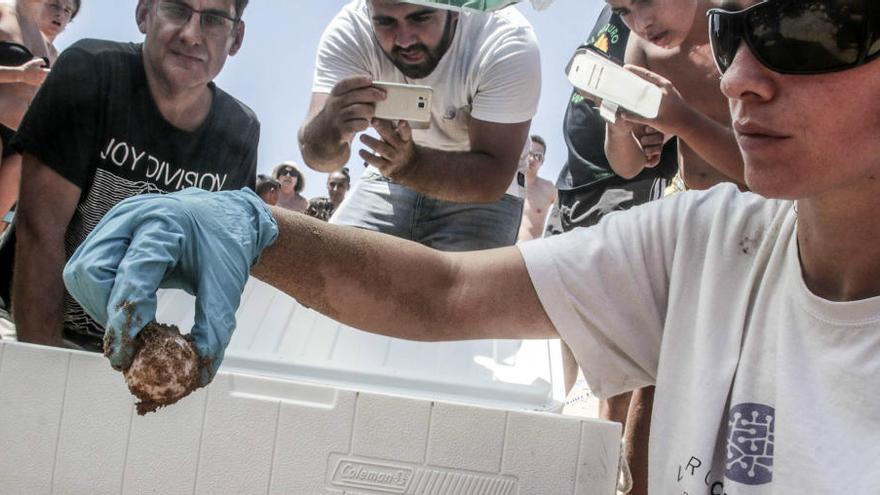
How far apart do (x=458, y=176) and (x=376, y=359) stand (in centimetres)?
98

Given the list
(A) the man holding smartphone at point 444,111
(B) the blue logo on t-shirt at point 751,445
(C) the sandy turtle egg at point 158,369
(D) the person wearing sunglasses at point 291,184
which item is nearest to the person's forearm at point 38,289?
(A) the man holding smartphone at point 444,111

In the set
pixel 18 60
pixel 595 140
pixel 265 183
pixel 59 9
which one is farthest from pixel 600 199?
pixel 265 183

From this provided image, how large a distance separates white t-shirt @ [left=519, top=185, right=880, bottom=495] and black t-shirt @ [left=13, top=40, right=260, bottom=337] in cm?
145

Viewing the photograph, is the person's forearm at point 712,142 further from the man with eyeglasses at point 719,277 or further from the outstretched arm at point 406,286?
the outstretched arm at point 406,286

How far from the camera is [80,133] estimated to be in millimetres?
2367

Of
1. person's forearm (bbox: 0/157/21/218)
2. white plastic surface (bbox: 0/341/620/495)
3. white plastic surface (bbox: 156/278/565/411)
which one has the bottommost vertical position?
white plastic surface (bbox: 0/341/620/495)

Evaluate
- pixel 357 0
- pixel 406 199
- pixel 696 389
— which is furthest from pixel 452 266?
pixel 357 0

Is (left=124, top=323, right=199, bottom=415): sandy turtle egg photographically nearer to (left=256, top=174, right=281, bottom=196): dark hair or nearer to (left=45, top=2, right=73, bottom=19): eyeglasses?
(left=45, top=2, right=73, bottom=19): eyeglasses

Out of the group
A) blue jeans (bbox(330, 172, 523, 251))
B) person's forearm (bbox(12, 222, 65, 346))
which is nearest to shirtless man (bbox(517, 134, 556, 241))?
blue jeans (bbox(330, 172, 523, 251))

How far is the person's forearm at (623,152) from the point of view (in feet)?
8.13

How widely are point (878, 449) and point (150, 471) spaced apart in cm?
103

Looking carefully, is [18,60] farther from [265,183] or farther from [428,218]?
[265,183]

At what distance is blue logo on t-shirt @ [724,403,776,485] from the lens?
43.3 inches

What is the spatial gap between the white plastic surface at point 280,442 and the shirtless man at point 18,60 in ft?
7.25
